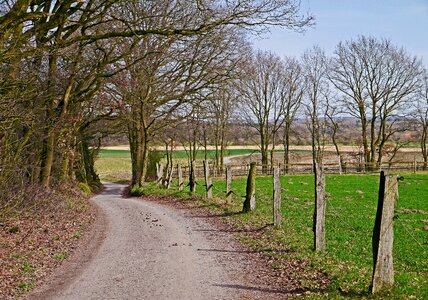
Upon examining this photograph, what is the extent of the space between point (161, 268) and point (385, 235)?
4.65 meters

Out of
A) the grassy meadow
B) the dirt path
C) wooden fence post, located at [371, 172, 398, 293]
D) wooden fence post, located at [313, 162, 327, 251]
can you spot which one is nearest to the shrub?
the grassy meadow

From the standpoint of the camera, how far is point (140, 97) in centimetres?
3206

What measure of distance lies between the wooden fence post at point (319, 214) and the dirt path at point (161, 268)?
2.01 meters

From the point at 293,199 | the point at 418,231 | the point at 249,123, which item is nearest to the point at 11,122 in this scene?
the point at 418,231

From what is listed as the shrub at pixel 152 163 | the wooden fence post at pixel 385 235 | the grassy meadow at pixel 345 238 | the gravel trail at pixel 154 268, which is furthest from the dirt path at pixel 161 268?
the shrub at pixel 152 163

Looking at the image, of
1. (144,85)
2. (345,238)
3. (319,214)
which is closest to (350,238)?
(345,238)

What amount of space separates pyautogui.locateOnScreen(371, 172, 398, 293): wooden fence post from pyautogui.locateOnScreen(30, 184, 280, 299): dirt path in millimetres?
1993

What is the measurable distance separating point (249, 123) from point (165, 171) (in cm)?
2327

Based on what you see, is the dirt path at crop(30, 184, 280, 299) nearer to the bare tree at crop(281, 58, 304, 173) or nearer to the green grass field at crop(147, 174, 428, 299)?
the green grass field at crop(147, 174, 428, 299)

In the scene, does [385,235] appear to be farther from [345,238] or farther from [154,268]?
[345,238]

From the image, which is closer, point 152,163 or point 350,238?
point 350,238

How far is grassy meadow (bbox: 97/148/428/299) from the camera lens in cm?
862

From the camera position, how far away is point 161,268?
34.5ft

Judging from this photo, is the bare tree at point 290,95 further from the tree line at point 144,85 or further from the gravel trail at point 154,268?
the gravel trail at point 154,268
